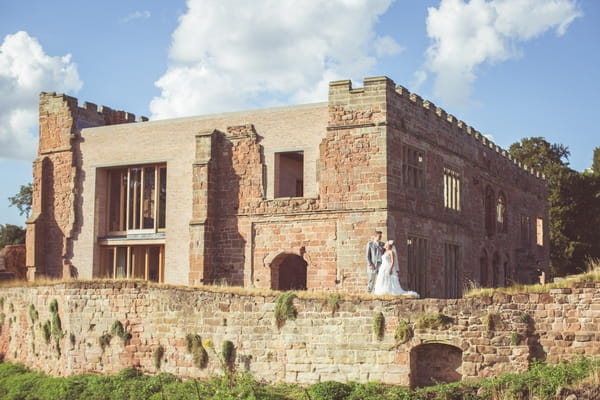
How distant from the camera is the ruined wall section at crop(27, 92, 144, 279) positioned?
34156 millimetres

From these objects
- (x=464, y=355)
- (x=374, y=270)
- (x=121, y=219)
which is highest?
(x=121, y=219)

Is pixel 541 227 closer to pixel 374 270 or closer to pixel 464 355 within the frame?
pixel 374 270

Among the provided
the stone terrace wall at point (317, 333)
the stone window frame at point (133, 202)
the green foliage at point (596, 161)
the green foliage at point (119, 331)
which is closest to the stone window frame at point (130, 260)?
the stone window frame at point (133, 202)

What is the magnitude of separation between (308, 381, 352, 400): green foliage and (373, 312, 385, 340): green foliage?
146cm

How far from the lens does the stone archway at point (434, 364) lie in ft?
64.2

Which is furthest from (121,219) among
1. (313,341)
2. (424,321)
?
(424,321)

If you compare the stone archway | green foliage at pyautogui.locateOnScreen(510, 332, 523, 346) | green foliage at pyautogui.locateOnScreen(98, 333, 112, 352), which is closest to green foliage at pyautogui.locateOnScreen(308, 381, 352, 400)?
the stone archway

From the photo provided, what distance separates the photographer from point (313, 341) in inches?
812

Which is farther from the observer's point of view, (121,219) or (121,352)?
(121,219)

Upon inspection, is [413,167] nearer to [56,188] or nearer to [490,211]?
[490,211]

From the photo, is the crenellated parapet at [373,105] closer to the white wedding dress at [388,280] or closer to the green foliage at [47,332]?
the white wedding dress at [388,280]

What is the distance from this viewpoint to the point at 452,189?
33.2 metres

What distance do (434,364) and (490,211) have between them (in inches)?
744

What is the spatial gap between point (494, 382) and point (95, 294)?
Answer: 1222 centimetres
